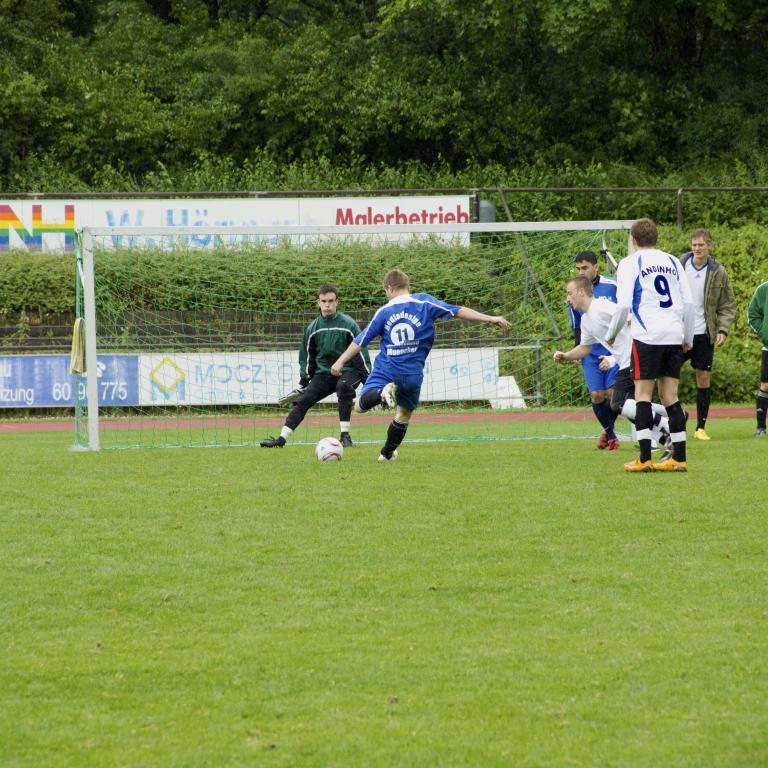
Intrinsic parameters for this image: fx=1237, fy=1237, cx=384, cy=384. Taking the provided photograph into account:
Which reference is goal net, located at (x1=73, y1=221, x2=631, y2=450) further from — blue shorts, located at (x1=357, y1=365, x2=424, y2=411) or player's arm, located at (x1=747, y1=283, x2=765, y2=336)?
blue shorts, located at (x1=357, y1=365, x2=424, y2=411)

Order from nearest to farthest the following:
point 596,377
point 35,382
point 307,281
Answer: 1. point 596,377
2. point 35,382
3. point 307,281

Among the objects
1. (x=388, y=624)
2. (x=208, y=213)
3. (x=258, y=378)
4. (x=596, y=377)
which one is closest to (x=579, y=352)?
(x=596, y=377)

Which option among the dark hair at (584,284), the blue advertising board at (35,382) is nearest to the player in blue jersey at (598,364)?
the dark hair at (584,284)

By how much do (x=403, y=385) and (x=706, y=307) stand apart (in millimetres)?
3867

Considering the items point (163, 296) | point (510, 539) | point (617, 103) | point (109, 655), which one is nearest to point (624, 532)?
point (510, 539)

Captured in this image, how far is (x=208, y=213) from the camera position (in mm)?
23328

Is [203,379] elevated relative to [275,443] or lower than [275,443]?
elevated

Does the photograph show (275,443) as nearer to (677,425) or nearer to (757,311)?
(677,425)

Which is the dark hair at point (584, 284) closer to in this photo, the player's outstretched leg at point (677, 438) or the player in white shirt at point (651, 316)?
the player in white shirt at point (651, 316)

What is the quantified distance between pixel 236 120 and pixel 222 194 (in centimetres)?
1133

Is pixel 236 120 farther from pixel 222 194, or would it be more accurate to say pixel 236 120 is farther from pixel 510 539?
pixel 510 539

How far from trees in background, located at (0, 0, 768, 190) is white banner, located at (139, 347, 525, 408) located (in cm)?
1383

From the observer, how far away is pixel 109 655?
4.94m

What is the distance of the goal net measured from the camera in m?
19.0
